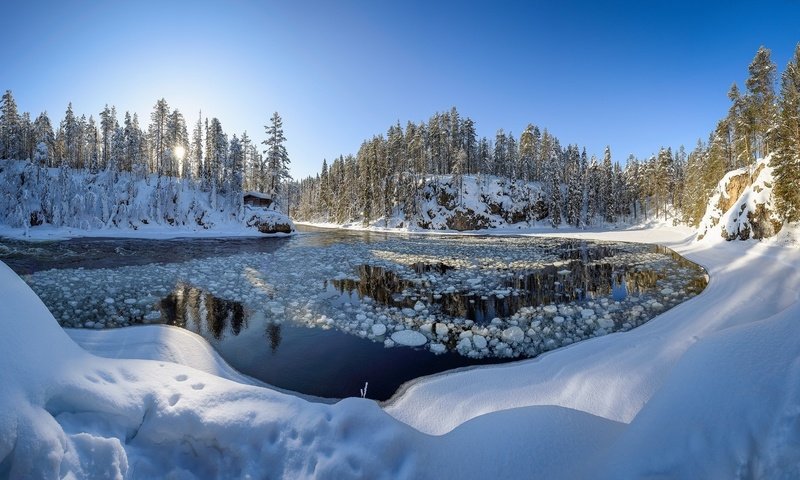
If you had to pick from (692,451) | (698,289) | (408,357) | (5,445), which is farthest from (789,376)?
(698,289)

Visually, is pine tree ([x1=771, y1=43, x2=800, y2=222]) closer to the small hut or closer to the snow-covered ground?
the snow-covered ground

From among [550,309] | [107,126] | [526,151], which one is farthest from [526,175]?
[107,126]

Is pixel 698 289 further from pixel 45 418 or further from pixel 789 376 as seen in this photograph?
pixel 45 418

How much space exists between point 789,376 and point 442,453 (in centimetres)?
307

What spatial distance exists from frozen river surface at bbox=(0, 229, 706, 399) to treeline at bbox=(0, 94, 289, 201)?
3514 centimetres

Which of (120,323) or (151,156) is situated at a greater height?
(151,156)

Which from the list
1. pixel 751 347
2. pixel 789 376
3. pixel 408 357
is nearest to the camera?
pixel 789 376

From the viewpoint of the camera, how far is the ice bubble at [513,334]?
7004 millimetres

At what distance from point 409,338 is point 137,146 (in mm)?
75391

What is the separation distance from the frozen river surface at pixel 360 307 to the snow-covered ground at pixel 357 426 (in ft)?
6.97

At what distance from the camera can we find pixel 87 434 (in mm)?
2445

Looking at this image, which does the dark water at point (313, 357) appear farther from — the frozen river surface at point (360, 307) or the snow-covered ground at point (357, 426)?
the snow-covered ground at point (357, 426)

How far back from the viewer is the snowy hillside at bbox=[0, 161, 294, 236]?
37.4 metres

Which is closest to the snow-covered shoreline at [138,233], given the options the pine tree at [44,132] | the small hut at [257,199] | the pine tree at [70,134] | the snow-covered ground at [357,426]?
the small hut at [257,199]
